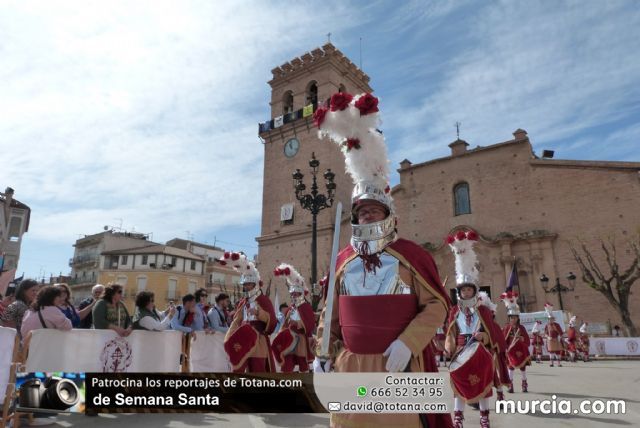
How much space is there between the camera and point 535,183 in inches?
1067

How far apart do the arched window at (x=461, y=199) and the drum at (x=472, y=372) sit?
81.1 feet

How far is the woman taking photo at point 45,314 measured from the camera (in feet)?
19.2

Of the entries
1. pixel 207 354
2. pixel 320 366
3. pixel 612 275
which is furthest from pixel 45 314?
pixel 612 275

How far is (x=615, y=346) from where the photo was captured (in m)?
21.0

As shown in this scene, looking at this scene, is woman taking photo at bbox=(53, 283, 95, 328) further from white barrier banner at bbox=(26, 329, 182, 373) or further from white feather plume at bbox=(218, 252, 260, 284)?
white feather plume at bbox=(218, 252, 260, 284)

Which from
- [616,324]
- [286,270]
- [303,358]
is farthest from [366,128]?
[616,324]

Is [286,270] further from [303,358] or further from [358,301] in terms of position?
[358,301]

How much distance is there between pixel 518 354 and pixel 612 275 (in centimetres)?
1606

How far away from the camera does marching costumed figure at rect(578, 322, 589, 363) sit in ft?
66.2

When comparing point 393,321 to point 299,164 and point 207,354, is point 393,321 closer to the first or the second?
point 207,354

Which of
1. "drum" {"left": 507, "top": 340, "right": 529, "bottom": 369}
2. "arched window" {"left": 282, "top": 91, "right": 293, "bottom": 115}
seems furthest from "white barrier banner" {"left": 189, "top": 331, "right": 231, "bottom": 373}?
"arched window" {"left": 282, "top": 91, "right": 293, "bottom": 115}

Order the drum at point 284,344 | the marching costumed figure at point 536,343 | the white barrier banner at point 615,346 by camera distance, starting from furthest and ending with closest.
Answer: the white barrier banner at point 615,346 → the marching costumed figure at point 536,343 → the drum at point 284,344

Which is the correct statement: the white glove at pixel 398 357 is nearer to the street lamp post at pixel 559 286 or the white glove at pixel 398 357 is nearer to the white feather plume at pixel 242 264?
the white feather plume at pixel 242 264

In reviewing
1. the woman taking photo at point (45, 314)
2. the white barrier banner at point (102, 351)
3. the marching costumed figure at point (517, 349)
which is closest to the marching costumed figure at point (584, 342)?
the marching costumed figure at point (517, 349)
